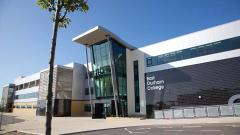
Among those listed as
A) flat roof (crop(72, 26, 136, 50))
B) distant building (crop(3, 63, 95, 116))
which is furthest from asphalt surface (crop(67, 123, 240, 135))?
distant building (crop(3, 63, 95, 116))

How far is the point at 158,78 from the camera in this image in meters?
32.8

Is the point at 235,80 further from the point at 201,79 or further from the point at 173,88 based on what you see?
the point at 173,88

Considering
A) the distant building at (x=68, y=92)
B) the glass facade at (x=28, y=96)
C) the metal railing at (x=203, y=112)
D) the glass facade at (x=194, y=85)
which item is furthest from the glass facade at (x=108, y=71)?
the glass facade at (x=28, y=96)

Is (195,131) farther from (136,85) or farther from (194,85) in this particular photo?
(136,85)

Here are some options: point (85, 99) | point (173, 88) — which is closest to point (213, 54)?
point (173, 88)

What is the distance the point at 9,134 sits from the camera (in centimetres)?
1446

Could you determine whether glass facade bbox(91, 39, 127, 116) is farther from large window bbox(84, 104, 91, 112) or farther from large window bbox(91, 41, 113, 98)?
large window bbox(84, 104, 91, 112)

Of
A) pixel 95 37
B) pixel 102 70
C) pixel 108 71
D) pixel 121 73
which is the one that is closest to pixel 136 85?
pixel 121 73

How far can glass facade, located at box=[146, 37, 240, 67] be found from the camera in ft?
85.3

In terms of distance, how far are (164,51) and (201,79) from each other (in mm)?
7579

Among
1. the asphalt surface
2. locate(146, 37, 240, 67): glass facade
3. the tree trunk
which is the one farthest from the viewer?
locate(146, 37, 240, 67): glass facade

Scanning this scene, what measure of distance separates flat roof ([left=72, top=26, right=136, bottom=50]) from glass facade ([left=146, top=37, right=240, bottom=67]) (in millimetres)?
5970

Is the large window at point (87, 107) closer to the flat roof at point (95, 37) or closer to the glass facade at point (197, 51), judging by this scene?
the flat roof at point (95, 37)

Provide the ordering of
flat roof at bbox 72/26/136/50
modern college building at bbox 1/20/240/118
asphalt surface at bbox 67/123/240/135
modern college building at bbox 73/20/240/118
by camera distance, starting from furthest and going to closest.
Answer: flat roof at bbox 72/26/136/50, modern college building at bbox 1/20/240/118, modern college building at bbox 73/20/240/118, asphalt surface at bbox 67/123/240/135
